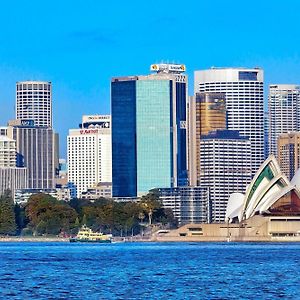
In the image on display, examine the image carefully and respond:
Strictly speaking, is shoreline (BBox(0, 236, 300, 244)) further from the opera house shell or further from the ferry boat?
the ferry boat

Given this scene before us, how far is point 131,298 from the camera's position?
52.0 m

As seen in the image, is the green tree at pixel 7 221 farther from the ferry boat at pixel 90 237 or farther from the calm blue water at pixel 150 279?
the calm blue water at pixel 150 279

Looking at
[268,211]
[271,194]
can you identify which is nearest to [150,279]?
[271,194]

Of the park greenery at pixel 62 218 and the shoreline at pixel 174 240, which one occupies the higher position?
the park greenery at pixel 62 218

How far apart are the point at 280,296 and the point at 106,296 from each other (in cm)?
634

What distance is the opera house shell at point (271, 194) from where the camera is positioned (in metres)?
162

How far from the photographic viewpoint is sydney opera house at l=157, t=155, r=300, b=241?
16188 cm

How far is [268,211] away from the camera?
16400 cm

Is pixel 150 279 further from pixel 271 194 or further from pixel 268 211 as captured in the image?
pixel 268 211

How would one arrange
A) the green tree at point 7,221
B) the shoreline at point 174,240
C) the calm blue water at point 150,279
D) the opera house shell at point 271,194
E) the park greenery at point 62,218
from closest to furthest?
the calm blue water at point 150,279 → the opera house shell at point 271,194 → the shoreline at point 174,240 → the park greenery at point 62,218 → the green tree at point 7,221

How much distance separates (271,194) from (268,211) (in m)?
2.03

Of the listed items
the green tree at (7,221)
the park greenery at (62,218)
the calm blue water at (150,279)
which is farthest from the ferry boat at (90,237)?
the calm blue water at (150,279)

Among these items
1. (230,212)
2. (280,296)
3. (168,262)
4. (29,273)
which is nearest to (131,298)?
(280,296)

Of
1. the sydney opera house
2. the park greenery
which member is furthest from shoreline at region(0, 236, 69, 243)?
the sydney opera house
